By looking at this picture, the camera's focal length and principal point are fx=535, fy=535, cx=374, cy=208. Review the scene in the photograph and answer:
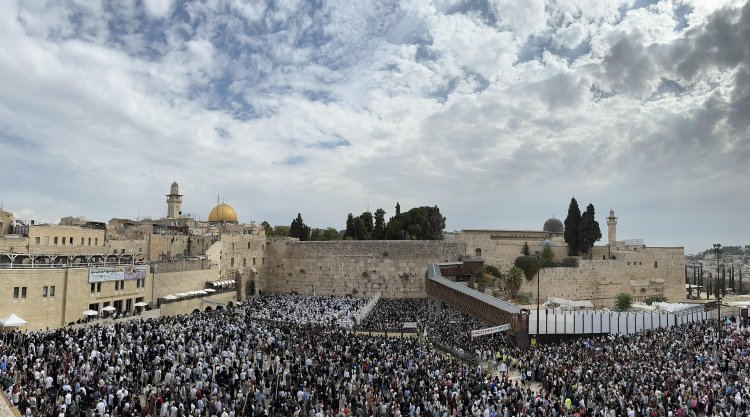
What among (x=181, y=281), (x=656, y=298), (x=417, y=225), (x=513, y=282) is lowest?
(x=656, y=298)

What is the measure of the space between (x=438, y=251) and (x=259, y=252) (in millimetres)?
17914

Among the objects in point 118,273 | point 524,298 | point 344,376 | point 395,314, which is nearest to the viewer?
point 344,376

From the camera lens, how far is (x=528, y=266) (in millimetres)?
50031

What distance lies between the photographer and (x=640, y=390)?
1716 cm

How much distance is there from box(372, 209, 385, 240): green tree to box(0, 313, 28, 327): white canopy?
4154 cm

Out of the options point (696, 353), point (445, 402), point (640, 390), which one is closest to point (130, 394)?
point (445, 402)

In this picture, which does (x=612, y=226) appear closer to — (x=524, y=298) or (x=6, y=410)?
(x=524, y=298)

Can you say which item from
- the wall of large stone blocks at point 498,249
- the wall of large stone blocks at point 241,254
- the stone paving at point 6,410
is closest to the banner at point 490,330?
the stone paving at point 6,410

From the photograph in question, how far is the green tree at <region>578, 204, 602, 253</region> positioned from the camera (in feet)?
174

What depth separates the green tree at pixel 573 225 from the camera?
176ft

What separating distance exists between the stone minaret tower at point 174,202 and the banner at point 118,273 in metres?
33.1

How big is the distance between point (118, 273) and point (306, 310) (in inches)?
517

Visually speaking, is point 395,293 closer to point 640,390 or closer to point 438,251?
point 438,251

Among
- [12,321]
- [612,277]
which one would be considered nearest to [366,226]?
[612,277]
